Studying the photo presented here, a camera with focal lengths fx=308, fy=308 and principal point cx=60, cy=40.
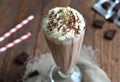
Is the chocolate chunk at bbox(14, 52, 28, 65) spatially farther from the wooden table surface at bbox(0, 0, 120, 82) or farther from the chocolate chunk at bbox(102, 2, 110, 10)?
the chocolate chunk at bbox(102, 2, 110, 10)

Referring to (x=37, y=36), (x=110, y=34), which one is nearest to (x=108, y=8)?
(x=110, y=34)

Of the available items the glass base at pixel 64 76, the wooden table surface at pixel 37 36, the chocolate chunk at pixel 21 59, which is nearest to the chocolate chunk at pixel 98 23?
the wooden table surface at pixel 37 36

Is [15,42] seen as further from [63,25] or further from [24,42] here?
[63,25]

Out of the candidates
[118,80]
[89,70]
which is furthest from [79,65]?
[118,80]

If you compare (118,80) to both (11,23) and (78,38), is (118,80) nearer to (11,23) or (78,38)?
(78,38)

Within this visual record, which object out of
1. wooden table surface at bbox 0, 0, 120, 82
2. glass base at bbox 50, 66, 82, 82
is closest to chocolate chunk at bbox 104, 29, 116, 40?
wooden table surface at bbox 0, 0, 120, 82

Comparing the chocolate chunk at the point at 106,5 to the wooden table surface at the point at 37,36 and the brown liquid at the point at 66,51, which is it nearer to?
the wooden table surface at the point at 37,36
